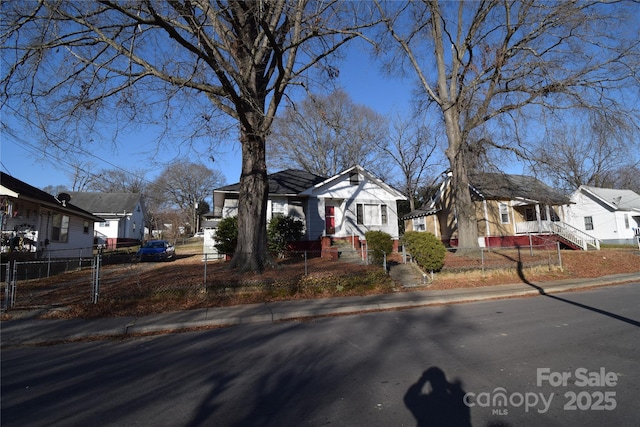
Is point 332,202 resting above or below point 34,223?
above

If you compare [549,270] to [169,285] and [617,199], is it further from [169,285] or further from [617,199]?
[617,199]

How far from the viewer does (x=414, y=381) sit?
→ 4254mm

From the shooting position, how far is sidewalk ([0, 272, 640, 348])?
24.0 ft

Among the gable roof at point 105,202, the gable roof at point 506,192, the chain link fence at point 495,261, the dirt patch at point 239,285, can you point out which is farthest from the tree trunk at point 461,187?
the gable roof at point 105,202

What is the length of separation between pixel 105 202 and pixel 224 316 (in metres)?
38.4

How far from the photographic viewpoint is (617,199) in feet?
109

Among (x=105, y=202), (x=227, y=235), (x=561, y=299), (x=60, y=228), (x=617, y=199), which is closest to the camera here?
(x=561, y=299)

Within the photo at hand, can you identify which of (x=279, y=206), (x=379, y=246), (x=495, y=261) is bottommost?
(x=495, y=261)

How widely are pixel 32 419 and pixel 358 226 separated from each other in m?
19.1

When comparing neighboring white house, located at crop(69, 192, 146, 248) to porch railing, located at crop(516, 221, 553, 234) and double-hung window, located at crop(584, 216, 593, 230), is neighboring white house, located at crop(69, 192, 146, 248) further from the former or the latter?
double-hung window, located at crop(584, 216, 593, 230)

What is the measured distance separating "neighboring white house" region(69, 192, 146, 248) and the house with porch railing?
3343 cm

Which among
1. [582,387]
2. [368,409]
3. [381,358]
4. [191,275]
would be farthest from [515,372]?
[191,275]

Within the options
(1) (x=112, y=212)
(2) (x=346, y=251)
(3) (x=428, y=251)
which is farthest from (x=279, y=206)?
(1) (x=112, y=212)

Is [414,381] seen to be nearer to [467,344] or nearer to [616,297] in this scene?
[467,344]
